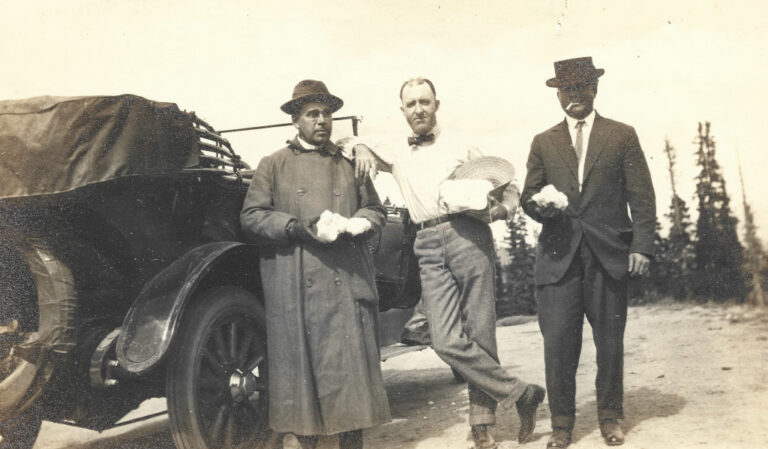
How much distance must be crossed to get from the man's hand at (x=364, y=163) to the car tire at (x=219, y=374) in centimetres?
95

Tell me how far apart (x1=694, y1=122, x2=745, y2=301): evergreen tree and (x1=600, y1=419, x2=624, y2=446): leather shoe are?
14.5 feet

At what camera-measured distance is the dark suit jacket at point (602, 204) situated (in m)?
3.60

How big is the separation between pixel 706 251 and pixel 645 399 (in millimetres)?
7123

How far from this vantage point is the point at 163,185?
3.24m

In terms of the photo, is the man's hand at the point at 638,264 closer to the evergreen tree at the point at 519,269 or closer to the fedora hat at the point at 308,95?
the fedora hat at the point at 308,95

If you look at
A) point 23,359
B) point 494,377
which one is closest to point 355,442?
point 494,377

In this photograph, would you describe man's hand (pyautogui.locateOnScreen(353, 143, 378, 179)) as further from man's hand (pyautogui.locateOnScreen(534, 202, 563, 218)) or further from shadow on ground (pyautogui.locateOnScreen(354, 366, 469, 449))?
shadow on ground (pyautogui.locateOnScreen(354, 366, 469, 449))

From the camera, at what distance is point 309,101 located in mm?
3570

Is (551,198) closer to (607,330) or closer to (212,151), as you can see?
(607,330)

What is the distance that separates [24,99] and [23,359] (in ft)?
3.75

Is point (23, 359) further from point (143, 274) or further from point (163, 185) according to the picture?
point (163, 185)

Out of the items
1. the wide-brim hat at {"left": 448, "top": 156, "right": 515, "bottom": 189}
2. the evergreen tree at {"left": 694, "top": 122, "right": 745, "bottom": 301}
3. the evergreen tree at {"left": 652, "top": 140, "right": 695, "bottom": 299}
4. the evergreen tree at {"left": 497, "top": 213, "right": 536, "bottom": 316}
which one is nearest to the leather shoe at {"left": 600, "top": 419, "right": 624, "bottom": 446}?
the wide-brim hat at {"left": 448, "top": 156, "right": 515, "bottom": 189}

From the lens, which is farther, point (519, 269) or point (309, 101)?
point (519, 269)

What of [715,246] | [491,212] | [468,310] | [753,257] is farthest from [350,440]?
[715,246]
